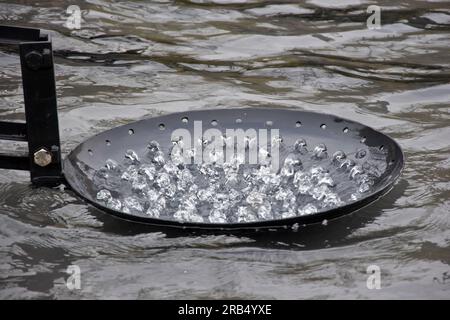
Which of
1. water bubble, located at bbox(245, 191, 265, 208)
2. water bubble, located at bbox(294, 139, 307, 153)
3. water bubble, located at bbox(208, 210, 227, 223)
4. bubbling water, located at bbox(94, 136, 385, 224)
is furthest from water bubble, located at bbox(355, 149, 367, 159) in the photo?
water bubble, located at bbox(208, 210, 227, 223)

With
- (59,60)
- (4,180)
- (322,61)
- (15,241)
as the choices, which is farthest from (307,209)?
(59,60)

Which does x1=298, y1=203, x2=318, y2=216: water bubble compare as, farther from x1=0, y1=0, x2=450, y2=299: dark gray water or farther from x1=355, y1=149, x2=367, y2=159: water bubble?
x1=355, y1=149, x2=367, y2=159: water bubble

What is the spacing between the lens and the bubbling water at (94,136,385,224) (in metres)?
2.26

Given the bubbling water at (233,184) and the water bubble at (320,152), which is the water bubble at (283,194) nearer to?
the bubbling water at (233,184)

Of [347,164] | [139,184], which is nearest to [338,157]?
[347,164]

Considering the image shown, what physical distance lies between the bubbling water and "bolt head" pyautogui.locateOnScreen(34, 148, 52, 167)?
16 centimetres

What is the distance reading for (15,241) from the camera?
92.2 inches

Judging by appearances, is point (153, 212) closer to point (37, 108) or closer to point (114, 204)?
point (114, 204)

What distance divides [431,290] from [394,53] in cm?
236

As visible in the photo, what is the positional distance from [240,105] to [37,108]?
1.22 meters

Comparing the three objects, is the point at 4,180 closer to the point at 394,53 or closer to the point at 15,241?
the point at 15,241

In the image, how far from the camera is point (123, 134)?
2656mm

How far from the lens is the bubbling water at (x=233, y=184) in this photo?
7.41ft

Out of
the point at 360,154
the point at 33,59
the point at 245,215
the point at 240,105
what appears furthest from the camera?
the point at 240,105
